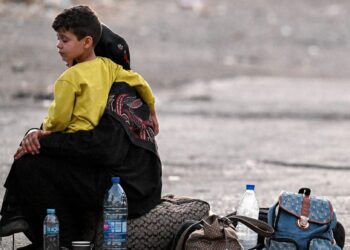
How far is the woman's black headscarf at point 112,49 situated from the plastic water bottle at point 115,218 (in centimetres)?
85

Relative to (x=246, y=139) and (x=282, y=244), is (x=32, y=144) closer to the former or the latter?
(x=282, y=244)

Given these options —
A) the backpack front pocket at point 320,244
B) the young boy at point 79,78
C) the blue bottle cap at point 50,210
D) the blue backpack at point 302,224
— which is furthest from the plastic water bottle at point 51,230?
the backpack front pocket at point 320,244

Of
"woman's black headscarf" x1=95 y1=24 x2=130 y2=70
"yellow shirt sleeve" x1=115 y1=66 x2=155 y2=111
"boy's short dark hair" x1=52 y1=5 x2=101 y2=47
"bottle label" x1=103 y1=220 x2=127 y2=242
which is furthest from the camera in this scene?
"woman's black headscarf" x1=95 y1=24 x2=130 y2=70

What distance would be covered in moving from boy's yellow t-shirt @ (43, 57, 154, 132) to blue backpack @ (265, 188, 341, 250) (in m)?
1.12

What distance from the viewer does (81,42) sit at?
21.8 ft

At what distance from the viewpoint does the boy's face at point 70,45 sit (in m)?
6.65

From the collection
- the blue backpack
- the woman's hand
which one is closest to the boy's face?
the woman's hand

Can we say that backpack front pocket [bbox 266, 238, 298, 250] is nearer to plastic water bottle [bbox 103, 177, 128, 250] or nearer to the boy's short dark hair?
plastic water bottle [bbox 103, 177, 128, 250]

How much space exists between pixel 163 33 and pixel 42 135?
54.9ft

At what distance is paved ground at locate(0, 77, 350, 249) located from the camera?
33.4 feet

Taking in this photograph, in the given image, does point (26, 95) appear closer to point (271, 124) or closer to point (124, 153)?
point (271, 124)

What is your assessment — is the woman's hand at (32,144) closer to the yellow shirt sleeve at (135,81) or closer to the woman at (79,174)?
the woman at (79,174)

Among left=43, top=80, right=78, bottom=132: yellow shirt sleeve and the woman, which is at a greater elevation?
left=43, top=80, right=78, bottom=132: yellow shirt sleeve

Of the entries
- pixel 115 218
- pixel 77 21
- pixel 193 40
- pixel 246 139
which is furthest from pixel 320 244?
pixel 193 40
